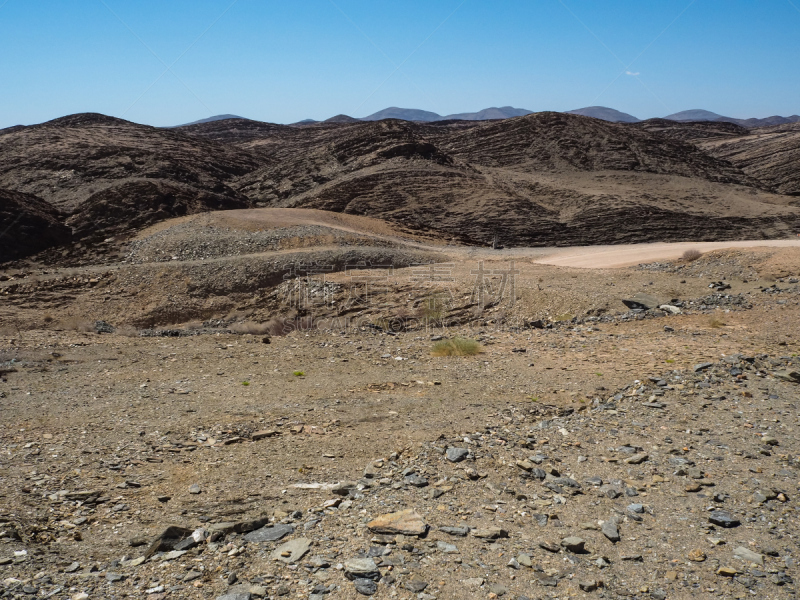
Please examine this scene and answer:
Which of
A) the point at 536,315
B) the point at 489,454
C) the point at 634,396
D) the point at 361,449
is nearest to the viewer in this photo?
the point at 489,454

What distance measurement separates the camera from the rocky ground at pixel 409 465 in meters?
3.60

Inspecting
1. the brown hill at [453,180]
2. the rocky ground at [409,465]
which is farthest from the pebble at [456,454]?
the brown hill at [453,180]

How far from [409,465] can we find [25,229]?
67.6 ft

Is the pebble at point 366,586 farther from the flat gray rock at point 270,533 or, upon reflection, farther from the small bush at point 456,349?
the small bush at point 456,349

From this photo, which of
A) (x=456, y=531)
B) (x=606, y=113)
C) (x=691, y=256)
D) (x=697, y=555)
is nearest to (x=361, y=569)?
(x=456, y=531)

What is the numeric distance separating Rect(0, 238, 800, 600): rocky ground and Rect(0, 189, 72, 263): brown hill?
1160 cm

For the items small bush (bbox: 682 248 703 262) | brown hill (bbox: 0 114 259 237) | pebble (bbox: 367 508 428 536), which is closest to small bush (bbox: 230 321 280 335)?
pebble (bbox: 367 508 428 536)

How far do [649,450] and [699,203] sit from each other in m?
28.6

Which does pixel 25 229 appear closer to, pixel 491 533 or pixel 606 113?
pixel 491 533

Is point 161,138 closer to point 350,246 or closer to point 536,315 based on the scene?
point 350,246

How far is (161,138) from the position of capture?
1592 inches

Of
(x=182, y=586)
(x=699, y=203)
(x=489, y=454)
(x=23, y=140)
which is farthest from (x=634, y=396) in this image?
(x=23, y=140)

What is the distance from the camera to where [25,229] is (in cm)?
2047

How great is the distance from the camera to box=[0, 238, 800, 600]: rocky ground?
11.8 feet
